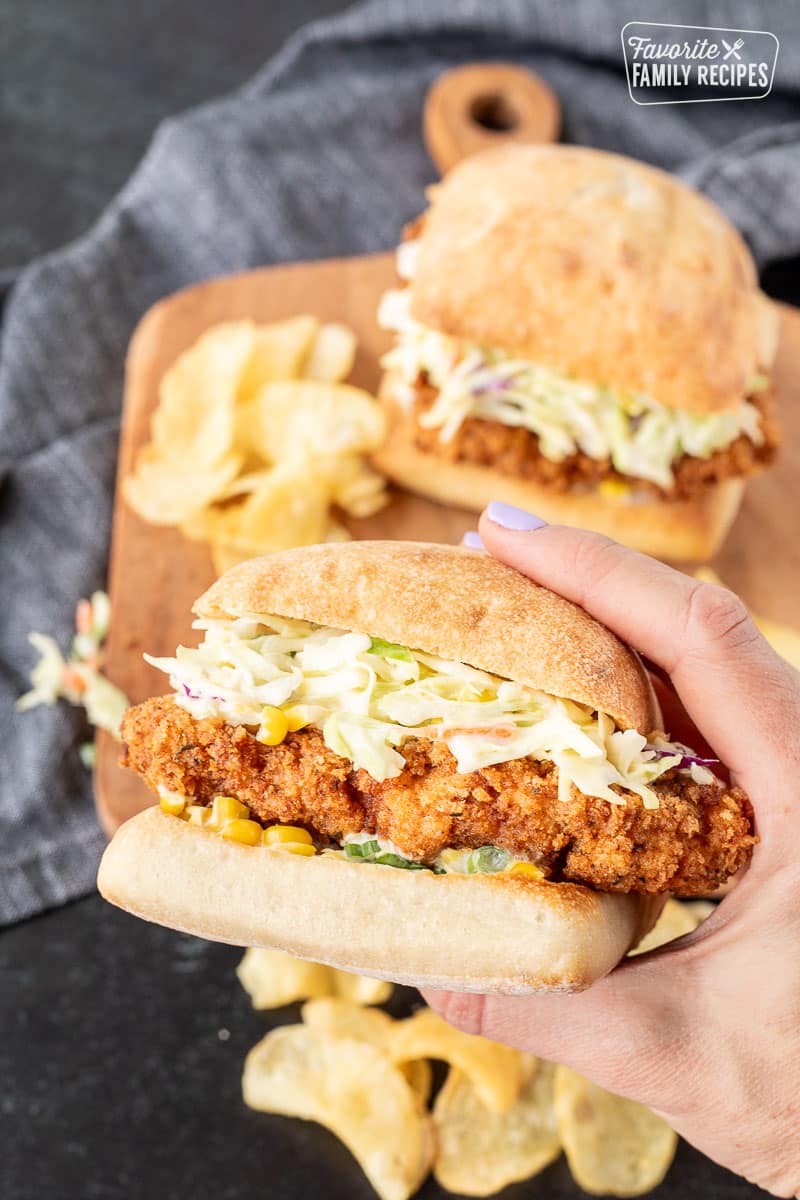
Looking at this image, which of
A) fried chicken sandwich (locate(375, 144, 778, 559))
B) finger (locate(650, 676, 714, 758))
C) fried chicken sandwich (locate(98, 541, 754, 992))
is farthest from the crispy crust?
fried chicken sandwich (locate(98, 541, 754, 992))

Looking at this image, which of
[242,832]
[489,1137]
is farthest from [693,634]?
[489,1137]

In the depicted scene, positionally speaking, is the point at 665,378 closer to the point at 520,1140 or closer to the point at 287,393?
the point at 287,393

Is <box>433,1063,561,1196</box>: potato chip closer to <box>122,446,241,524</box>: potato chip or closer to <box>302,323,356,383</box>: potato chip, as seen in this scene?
<box>122,446,241,524</box>: potato chip

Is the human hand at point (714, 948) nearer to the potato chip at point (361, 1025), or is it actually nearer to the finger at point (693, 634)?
the finger at point (693, 634)

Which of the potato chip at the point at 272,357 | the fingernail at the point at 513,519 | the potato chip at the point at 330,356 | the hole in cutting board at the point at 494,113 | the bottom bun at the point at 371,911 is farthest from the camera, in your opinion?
the hole in cutting board at the point at 494,113

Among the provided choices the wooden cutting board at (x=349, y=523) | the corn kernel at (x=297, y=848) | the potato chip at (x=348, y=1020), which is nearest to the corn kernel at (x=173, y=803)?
the corn kernel at (x=297, y=848)

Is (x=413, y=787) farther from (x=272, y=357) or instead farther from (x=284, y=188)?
(x=284, y=188)
